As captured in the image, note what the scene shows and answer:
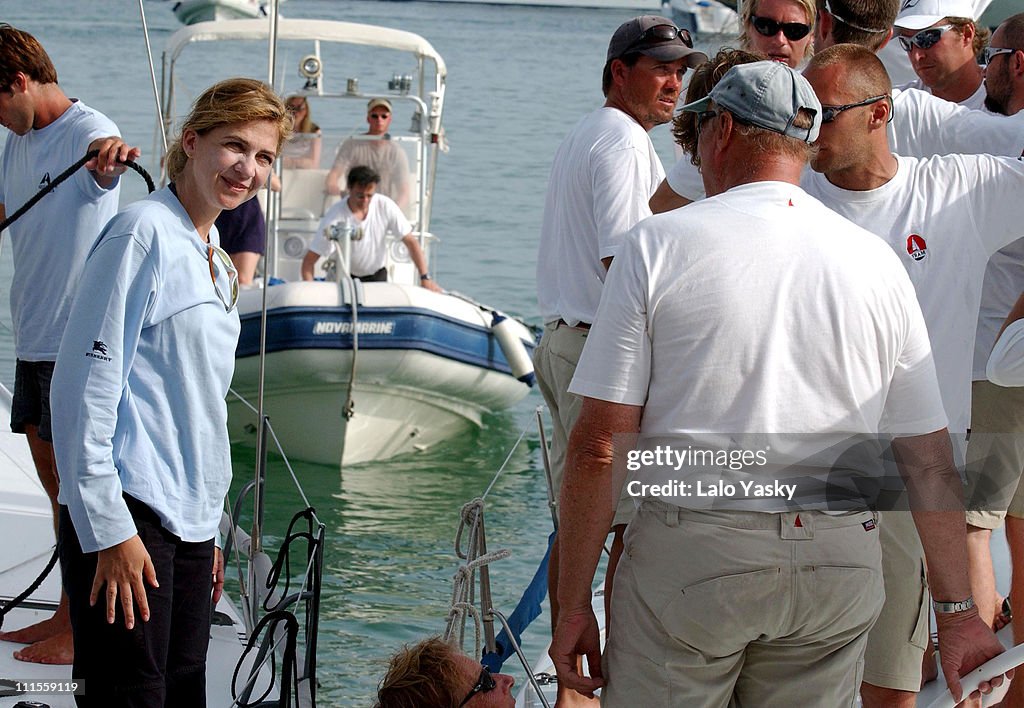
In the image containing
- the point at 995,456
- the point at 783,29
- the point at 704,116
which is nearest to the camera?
the point at 704,116

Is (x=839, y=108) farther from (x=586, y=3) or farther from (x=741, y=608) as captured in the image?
(x=586, y=3)

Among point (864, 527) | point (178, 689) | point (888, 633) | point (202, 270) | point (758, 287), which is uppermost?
point (758, 287)

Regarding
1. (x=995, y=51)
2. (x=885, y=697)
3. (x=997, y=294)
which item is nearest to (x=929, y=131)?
(x=995, y=51)

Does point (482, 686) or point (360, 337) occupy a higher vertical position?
point (482, 686)

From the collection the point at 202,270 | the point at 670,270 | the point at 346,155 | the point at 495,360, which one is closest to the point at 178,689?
the point at 202,270

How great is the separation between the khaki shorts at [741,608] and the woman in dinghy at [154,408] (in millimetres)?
834

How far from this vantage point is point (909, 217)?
8.39ft

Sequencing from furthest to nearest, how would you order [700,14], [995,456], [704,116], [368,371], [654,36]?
[700,14] < [368,371] < [654,36] < [995,456] < [704,116]

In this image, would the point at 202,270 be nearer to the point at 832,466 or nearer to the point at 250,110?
the point at 250,110

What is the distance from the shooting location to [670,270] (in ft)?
6.63

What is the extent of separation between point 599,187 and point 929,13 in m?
0.95

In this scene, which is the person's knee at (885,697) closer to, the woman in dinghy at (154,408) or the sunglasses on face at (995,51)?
the woman in dinghy at (154,408)

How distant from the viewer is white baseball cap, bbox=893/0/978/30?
335cm

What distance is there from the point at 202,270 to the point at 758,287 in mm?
1031
